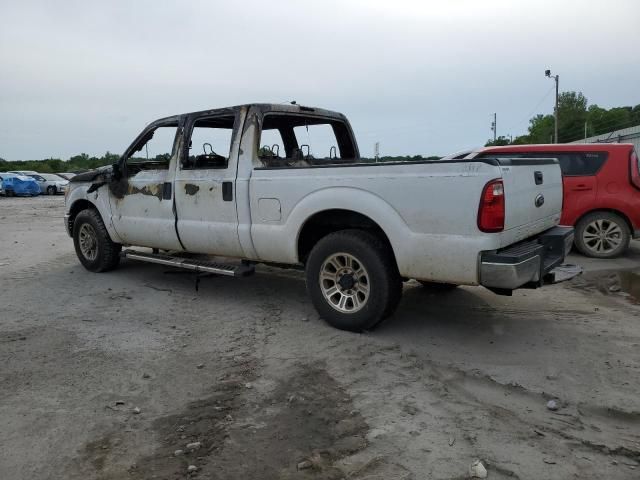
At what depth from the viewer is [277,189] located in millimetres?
4973

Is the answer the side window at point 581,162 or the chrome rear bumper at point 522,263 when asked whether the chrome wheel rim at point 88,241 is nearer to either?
the chrome rear bumper at point 522,263

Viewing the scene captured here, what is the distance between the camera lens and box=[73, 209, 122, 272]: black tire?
704cm

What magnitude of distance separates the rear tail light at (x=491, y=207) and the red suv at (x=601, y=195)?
14.6 feet

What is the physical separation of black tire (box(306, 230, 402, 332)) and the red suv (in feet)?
14.6

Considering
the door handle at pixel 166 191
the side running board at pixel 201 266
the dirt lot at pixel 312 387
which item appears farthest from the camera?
the door handle at pixel 166 191

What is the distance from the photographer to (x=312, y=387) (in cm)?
366

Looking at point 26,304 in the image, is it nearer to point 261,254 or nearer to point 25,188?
point 261,254

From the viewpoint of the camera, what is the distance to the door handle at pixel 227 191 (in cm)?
533

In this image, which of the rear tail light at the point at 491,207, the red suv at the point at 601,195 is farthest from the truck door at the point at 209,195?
the red suv at the point at 601,195

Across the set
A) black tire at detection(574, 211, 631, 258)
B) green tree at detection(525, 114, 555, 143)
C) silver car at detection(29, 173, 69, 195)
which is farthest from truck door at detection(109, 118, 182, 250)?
green tree at detection(525, 114, 555, 143)

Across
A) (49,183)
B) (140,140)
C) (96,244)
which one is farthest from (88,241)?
(49,183)

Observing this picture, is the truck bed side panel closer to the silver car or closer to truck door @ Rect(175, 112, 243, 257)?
truck door @ Rect(175, 112, 243, 257)

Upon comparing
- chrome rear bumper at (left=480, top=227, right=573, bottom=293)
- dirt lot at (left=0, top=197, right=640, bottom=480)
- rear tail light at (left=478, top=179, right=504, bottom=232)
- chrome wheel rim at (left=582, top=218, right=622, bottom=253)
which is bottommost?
dirt lot at (left=0, top=197, right=640, bottom=480)

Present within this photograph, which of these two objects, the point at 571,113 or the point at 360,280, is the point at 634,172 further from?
the point at 571,113
